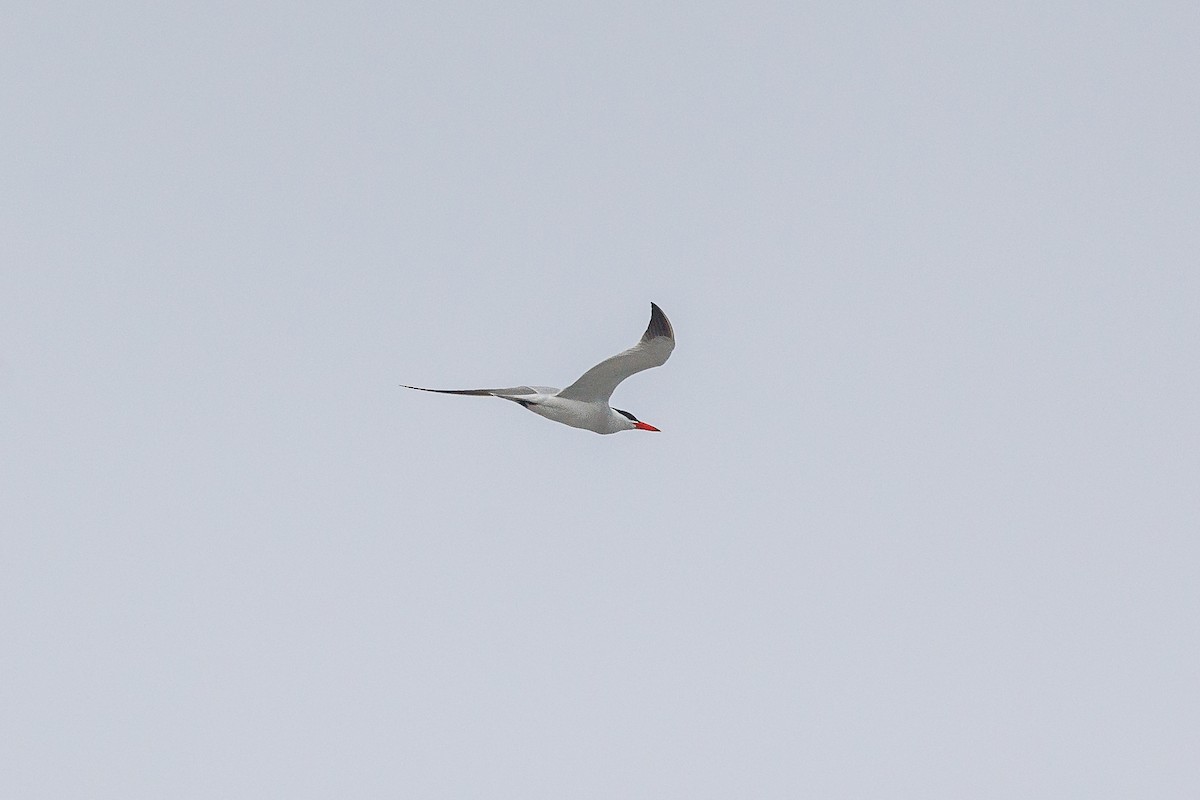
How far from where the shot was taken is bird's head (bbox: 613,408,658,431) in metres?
30.7

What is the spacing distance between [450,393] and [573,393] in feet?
10.9

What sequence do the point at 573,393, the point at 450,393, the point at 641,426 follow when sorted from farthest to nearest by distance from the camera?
the point at 641,426, the point at 573,393, the point at 450,393

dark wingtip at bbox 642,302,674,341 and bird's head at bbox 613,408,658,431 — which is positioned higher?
dark wingtip at bbox 642,302,674,341

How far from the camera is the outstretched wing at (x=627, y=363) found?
2688cm

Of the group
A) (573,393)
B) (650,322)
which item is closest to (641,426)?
(573,393)

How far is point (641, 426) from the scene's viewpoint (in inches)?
1225

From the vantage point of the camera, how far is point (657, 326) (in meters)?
26.9

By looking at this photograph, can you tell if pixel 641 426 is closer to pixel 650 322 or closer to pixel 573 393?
pixel 573 393

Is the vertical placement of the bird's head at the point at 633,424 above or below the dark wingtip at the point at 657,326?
below

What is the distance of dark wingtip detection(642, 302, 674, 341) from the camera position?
26.7m

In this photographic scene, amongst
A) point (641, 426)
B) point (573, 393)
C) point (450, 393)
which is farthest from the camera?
point (641, 426)

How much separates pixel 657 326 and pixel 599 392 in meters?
3.03

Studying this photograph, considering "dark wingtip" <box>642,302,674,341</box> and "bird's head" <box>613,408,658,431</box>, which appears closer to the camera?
"dark wingtip" <box>642,302,674,341</box>

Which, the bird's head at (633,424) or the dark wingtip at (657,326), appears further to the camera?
the bird's head at (633,424)
